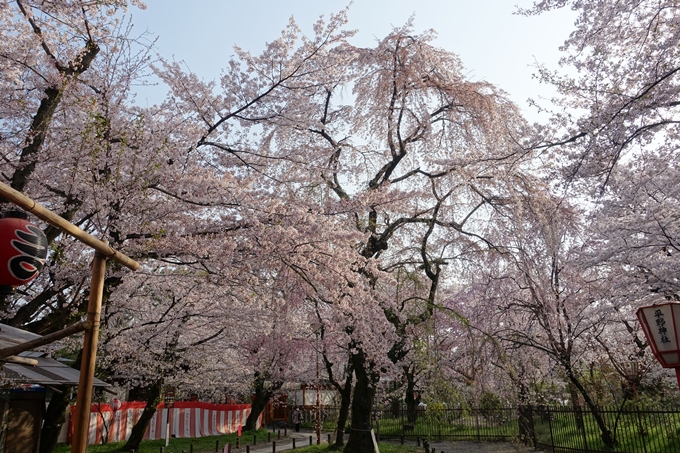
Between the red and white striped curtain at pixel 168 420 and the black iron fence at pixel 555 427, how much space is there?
7.91 metres

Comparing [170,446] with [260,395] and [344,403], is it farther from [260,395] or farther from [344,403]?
[260,395]

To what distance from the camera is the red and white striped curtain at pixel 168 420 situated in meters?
16.6

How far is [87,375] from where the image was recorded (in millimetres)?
3355

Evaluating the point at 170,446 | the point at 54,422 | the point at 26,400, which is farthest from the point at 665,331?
the point at 170,446

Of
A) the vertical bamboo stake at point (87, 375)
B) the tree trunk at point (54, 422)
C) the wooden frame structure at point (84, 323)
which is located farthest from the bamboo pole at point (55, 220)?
the tree trunk at point (54, 422)

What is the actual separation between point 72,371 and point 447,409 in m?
13.0

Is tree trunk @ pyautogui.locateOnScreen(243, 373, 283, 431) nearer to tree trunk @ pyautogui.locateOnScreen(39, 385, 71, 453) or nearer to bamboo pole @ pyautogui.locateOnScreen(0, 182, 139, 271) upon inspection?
tree trunk @ pyautogui.locateOnScreen(39, 385, 71, 453)

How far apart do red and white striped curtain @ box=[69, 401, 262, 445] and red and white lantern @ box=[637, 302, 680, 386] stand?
54.6ft

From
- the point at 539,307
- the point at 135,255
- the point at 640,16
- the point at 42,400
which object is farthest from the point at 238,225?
the point at 539,307

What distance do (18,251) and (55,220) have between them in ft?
→ 1.47

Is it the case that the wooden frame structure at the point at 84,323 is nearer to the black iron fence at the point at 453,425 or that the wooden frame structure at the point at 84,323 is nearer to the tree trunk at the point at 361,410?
the tree trunk at the point at 361,410

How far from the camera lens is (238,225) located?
6.41 metres

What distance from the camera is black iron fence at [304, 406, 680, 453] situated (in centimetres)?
1070

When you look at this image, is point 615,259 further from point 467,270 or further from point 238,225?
point 238,225
